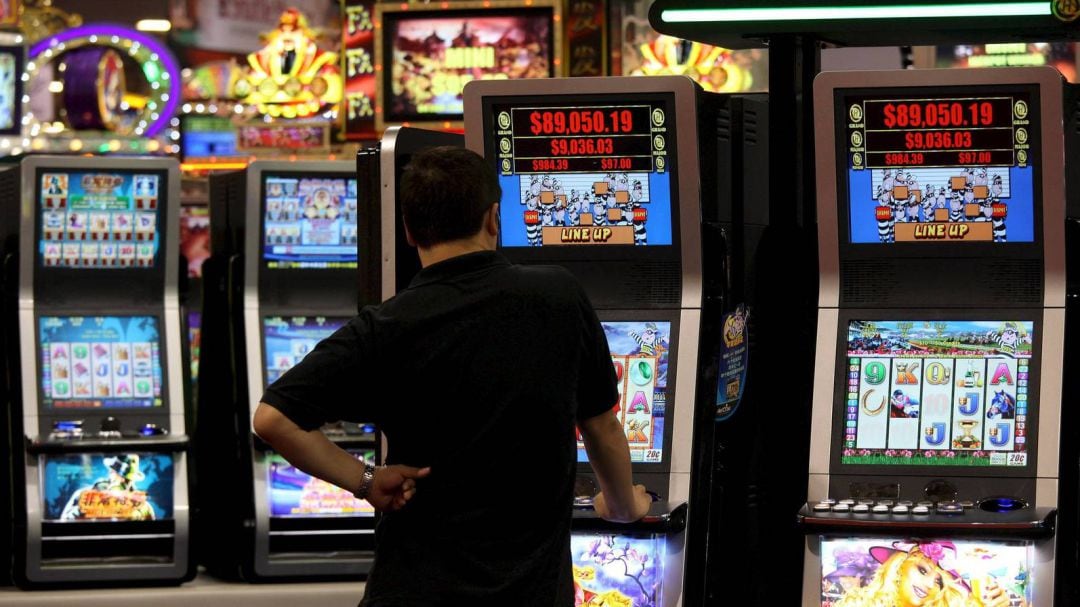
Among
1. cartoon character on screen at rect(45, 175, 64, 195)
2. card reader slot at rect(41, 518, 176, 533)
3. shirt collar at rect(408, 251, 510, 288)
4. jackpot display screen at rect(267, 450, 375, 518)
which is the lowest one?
card reader slot at rect(41, 518, 176, 533)

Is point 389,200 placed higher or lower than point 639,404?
higher

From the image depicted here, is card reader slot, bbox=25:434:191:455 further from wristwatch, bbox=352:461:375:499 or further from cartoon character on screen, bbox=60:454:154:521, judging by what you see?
wristwatch, bbox=352:461:375:499

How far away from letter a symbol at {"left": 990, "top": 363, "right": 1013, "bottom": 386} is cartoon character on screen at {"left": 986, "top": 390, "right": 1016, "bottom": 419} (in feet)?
0.09

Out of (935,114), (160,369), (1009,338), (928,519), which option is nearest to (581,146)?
(935,114)

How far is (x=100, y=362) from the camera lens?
7074 millimetres

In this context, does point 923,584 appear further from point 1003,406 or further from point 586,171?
point 586,171

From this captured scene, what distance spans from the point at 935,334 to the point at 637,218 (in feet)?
2.76

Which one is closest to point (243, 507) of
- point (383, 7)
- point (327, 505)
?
point (327, 505)

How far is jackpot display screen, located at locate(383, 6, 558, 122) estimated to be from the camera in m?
11.1

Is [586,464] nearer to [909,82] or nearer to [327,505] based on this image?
[909,82]

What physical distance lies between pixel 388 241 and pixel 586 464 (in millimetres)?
794

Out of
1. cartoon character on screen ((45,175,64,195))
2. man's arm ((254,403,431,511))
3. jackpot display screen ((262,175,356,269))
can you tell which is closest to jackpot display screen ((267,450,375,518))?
jackpot display screen ((262,175,356,269))

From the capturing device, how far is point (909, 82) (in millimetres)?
4465

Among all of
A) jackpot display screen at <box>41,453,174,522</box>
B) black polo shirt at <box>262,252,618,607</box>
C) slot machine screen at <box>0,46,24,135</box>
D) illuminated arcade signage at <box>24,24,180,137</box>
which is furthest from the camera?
illuminated arcade signage at <box>24,24,180,137</box>
